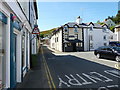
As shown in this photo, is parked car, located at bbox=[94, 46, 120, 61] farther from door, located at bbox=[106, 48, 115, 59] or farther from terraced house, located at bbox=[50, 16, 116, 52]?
terraced house, located at bbox=[50, 16, 116, 52]

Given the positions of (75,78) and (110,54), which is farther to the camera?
(110,54)

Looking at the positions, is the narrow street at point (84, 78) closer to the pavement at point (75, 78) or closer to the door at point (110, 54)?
the pavement at point (75, 78)

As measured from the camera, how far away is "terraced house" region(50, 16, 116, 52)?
31.2 meters

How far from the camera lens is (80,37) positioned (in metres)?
33.0

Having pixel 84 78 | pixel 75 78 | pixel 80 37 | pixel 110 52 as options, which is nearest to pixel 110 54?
pixel 110 52

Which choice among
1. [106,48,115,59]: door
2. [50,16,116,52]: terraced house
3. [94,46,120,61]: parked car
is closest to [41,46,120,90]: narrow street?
[94,46,120,61]: parked car

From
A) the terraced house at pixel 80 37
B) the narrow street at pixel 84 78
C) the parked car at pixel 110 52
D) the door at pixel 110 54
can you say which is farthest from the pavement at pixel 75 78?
the terraced house at pixel 80 37

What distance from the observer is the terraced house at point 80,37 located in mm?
31172

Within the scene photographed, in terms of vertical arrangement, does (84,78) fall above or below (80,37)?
below

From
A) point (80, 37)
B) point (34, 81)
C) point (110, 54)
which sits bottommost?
point (34, 81)

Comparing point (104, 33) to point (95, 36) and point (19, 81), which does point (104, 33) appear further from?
point (19, 81)

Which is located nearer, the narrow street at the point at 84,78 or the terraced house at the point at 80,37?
the narrow street at the point at 84,78

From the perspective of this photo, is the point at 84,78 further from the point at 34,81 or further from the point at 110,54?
the point at 110,54

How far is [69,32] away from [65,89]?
2726 cm
